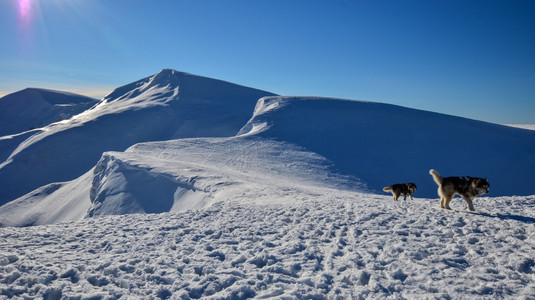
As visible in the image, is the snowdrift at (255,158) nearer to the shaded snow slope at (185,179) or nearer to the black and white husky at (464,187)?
the shaded snow slope at (185,179)

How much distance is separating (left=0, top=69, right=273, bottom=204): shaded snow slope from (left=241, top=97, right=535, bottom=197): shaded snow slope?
1756 centimetres

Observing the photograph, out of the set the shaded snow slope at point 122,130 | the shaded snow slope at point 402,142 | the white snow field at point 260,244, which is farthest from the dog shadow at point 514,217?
the shaded snow slope at point 122,130

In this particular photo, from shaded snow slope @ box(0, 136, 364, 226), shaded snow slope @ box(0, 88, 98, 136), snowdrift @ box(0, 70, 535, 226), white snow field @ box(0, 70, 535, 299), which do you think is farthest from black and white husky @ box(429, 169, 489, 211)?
shaded snow slope @ box(0, 88, 98, 136)

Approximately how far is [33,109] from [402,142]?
11638 cm

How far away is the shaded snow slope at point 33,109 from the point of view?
9228 centimetres

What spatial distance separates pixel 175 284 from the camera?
4.52 metres

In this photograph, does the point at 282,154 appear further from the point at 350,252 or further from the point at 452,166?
the point at 350,252

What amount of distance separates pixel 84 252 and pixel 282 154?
23.4 m

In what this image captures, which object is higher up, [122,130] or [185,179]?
[122,130]

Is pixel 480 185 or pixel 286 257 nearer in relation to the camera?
pixel 286 257

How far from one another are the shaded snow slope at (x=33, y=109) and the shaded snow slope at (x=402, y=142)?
269ft

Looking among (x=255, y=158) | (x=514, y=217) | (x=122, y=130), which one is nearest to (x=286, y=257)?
(x=514, y=217)

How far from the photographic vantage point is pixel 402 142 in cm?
3281

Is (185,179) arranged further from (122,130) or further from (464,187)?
(122,130)
